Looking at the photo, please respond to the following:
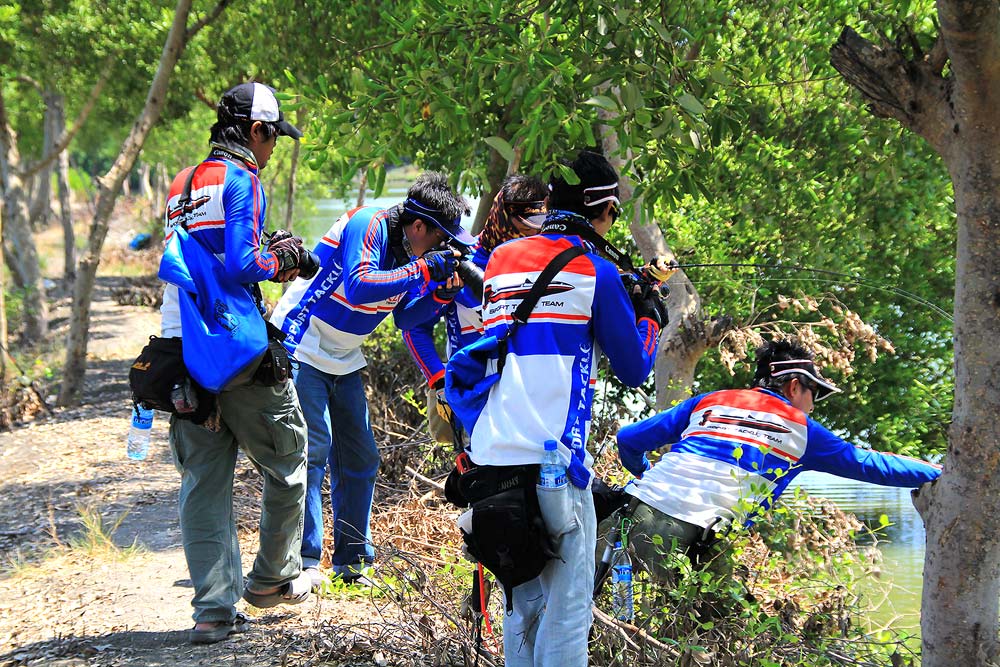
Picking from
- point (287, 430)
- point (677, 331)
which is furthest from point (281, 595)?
point (677, 331)

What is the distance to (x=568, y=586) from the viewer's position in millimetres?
2943

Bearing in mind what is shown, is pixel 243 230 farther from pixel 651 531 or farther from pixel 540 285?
pixel 651 531

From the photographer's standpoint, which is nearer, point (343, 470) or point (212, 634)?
point (212, 634)

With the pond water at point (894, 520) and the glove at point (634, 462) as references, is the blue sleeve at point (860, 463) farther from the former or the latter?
the pond water at point (894, 520)

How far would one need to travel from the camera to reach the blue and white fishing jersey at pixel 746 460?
4160mm

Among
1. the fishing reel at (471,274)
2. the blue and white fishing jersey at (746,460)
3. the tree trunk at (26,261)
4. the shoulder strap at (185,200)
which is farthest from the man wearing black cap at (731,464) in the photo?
the tree trunk at (26,261)

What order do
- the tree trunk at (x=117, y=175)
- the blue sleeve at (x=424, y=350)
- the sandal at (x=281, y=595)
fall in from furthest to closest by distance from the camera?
1. the tree trunk at (x=117, y=175)
2. the blue sleeve at (x=424, y=350)
3. the sandal at (x=281, y=595)

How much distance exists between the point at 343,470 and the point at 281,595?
0.82 meters

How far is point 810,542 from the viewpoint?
566 centimetres

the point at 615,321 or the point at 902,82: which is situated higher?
the point at 902,82

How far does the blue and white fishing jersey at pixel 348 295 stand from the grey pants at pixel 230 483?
22.4 inches

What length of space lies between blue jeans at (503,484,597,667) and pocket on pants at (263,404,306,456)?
139 cm

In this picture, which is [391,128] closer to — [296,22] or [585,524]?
[585,524]

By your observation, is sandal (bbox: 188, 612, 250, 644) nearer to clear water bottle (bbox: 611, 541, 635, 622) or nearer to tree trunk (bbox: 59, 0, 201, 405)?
clear water bottle (bbox: 611, 541, 635, 622)
